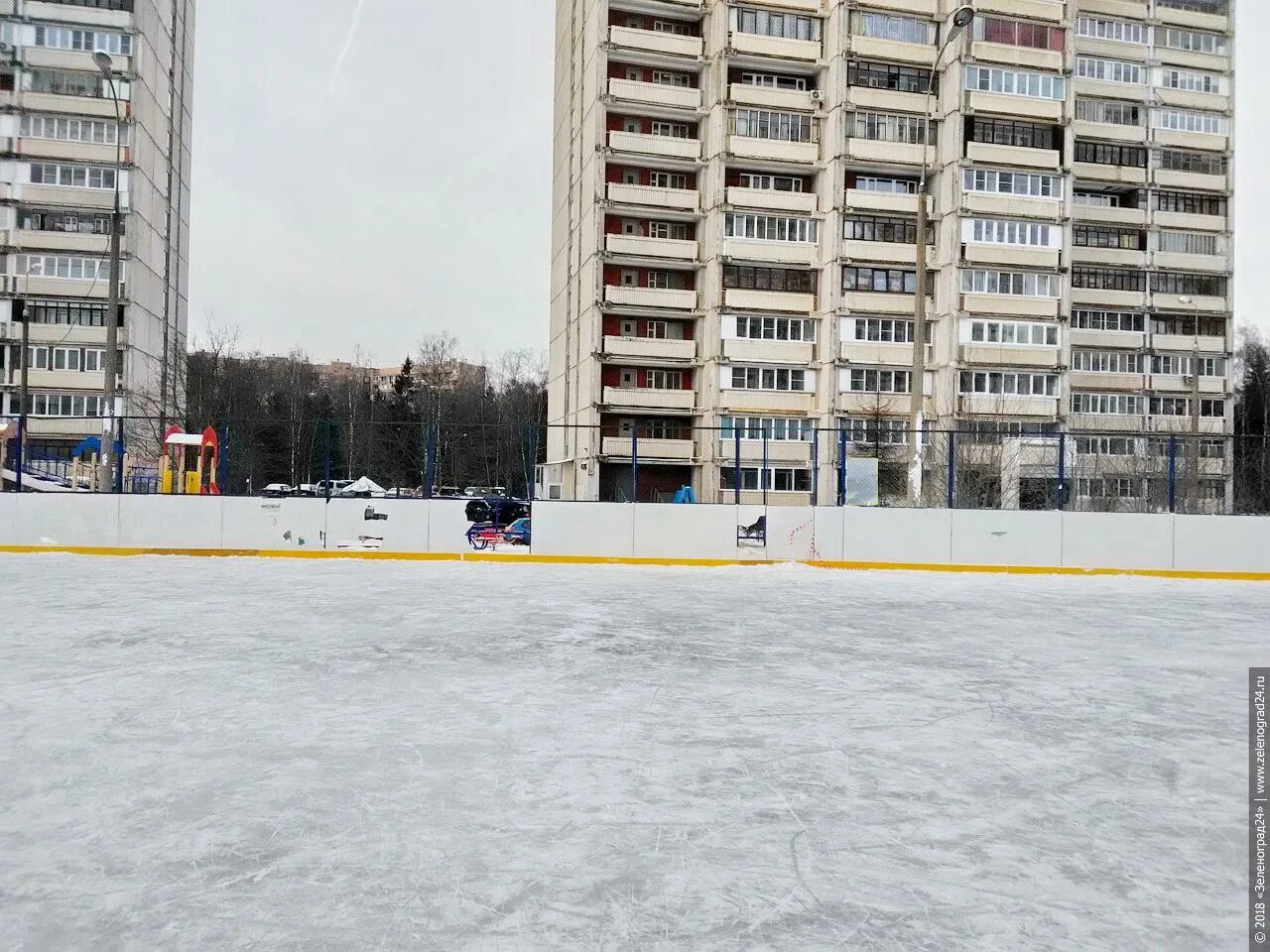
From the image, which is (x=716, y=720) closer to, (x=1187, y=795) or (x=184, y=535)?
(x=1187, y=795)

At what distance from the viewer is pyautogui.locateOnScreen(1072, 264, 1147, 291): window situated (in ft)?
172

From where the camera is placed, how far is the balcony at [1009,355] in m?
43.6

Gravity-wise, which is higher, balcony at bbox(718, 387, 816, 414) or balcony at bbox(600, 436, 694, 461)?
balcony at bbox(718, 387, 816, 414)

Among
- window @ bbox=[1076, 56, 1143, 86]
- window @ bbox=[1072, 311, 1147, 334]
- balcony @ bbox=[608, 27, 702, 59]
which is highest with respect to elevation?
window @ bbox=[1076, 56, 1143, 86]

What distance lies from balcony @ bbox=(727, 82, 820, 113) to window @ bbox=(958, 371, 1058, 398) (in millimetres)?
15281

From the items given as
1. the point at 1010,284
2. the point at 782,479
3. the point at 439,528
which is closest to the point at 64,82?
the point at 782,479

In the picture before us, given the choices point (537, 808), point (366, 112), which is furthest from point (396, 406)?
point (537, 808)

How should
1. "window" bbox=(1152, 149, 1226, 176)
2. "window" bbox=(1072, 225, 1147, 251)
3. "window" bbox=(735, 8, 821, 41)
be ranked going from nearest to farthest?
"window" bbox=(735, 8, 821, 41) → "window" bbox=(1072, 225, 1147, 251) → "window" bbox=(1152, 149, 1226, 176)

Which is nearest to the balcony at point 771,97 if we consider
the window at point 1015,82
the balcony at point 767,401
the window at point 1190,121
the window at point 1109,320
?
the window at point 1015,82

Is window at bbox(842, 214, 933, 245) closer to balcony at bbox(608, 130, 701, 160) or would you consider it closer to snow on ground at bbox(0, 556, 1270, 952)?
balcony at bbox(608, 130, 701, 160)

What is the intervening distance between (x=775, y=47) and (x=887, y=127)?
6731mm

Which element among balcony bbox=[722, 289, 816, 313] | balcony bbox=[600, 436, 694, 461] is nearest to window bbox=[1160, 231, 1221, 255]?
balcony bbox=[722, 289, 816, 313]

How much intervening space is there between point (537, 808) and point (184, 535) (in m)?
15.6

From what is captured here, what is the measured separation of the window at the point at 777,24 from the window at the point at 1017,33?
8.00 metres
